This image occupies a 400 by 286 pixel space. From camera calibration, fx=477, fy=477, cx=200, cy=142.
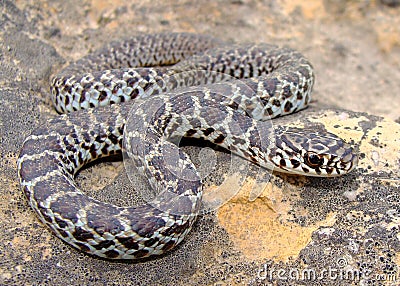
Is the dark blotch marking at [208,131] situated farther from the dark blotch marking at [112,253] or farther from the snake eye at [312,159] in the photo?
the dark blotch marking at [112,253]

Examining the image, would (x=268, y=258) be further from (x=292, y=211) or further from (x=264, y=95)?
(x=264, y=95)

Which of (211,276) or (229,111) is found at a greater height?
(229,111)

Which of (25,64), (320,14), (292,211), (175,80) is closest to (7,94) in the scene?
(25,64)

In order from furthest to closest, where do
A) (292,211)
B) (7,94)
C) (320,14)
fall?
(320,14), (7,94), (292,211)

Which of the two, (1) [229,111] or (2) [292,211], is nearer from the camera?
(2) [292,211]

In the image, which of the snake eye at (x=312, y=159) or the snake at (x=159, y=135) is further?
the snake eye at (x=312, y=159)

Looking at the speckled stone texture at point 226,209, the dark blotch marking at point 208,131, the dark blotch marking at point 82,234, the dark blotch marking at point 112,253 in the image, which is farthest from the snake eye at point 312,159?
the dark blotch marking at point 82,234

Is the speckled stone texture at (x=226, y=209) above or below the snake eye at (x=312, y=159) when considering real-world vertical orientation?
below

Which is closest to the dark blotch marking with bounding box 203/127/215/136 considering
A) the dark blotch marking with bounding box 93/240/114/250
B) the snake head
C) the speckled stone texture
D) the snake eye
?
the speckled stone texture

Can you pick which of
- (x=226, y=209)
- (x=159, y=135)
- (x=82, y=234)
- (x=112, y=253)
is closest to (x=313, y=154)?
(x=226, y=209)

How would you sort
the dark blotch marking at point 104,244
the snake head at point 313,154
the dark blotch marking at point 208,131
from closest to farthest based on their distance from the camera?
1. the dark blotch marking at point 104,244
2. the snake head at point 313,154
3. the dark blotch marking at point 208,131
